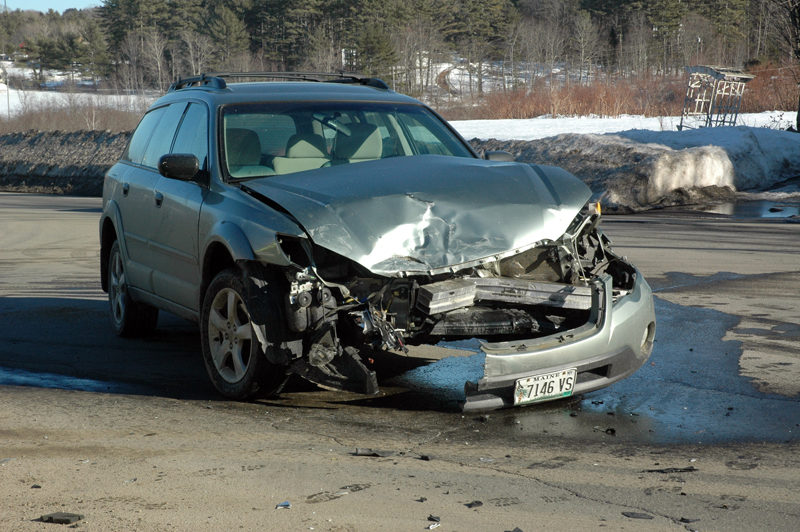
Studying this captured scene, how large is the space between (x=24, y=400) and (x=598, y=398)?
3.46 m

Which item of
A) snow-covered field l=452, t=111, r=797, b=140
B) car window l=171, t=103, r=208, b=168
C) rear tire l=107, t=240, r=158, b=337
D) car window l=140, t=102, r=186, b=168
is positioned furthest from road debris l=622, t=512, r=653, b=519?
snow-covered field l=452, t=111, r=797, b=140

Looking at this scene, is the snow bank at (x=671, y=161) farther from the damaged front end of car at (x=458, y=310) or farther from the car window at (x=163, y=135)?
the damaged front end of car at (x=458, y=310)

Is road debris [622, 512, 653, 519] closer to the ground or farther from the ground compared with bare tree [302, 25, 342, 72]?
closer to the ground

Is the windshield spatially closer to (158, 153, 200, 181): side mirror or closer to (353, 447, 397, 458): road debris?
(158, 153, 200, 181): side mirror

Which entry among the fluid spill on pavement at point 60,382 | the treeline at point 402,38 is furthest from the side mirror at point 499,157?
the treeline at point 402,38

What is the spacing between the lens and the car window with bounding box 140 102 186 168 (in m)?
7.27

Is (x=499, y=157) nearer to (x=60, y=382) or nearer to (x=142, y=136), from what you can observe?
(x=142, y=136)

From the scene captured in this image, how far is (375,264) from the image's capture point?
203 inches

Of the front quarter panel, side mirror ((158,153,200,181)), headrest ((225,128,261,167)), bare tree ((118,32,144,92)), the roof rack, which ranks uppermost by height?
bare tree ((118,32,144,92))

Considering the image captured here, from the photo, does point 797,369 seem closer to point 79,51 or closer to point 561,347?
point 561,347

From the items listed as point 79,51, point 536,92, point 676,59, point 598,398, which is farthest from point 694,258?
point 79,51

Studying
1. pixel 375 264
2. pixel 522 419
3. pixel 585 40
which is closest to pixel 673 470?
pixel 522 419

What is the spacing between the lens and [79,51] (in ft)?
361

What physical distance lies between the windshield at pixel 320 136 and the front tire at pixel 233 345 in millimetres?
868
